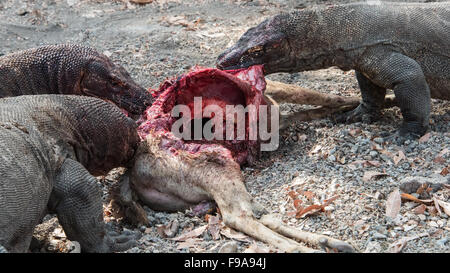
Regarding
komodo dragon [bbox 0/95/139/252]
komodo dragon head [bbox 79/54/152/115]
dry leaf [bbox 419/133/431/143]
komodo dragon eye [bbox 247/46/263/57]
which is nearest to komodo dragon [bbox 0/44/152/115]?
komodo dragon head [bbox 79/54/152/115]

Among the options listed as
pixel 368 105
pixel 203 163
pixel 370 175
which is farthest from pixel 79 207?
pixel 368 105

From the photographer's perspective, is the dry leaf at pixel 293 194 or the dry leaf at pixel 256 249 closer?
the dry leaf at pixel 256 249

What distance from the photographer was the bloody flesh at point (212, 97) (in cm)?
489

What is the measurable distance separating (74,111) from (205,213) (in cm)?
106

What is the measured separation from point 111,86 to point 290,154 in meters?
1.52

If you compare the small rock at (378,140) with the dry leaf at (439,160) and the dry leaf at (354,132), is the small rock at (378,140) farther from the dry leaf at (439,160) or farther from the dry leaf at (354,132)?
the dry leaf at (439,160)

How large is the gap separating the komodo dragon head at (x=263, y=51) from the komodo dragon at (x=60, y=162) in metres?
1.51

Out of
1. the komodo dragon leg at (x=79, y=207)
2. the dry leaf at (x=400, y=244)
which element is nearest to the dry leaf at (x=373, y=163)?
the dry leaf at (x=400, y=244)

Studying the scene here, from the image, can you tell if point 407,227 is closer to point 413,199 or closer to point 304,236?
point 413,199

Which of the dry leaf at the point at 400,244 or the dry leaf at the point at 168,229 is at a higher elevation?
the dry leaf at the point at 400,244

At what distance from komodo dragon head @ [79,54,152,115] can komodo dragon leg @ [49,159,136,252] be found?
1378 millimetres

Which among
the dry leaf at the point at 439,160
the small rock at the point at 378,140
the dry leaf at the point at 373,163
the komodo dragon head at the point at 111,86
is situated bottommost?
the small rock at the point at 378,140

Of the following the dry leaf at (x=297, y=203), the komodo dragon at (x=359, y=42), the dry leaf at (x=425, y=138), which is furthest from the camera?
the komodo dragon at (x=359, y=42)
